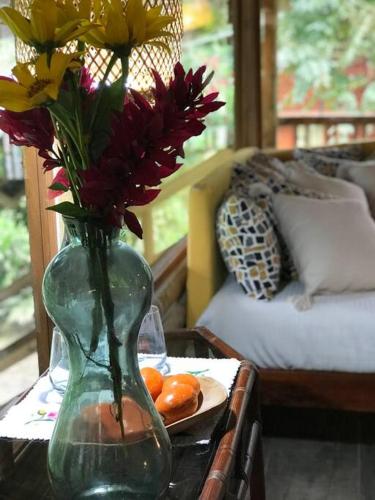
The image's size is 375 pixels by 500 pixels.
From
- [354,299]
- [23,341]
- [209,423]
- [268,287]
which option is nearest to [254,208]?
[268,287]

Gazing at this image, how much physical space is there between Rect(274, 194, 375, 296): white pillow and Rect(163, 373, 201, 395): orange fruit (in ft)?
4.10

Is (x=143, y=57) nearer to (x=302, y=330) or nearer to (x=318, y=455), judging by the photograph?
(x=302, y=330)

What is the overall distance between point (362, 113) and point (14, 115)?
4418mm

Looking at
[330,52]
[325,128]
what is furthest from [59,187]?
[330,52]

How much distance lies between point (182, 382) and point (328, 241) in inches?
55.1

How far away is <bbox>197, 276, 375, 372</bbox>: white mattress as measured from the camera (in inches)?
90.3

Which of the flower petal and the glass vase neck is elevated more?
the flower petal

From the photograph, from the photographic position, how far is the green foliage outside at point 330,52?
4.83 meters

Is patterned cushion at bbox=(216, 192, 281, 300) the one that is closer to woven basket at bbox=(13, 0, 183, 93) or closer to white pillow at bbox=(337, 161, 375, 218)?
white pillow at bbox=(337, 161, 375, 218)

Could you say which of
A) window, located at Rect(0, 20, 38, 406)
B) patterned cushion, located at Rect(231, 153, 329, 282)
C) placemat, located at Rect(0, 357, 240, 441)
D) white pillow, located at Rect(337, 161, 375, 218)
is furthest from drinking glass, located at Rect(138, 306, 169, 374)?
white pillow, located at Rect(337, 161, 375, 218)

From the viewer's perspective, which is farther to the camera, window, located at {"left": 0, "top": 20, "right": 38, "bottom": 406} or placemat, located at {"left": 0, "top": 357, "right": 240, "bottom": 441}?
window, located at {"left": 0, "top": 20, "right": 38, "bottom": 406}

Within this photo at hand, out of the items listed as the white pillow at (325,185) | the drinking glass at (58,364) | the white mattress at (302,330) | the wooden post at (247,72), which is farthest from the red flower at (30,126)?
the wooden post at (247,72)

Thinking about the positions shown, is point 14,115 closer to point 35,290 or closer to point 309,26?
point 35,290

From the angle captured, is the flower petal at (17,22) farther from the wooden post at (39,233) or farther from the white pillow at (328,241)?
the white pillow at (328,241)
